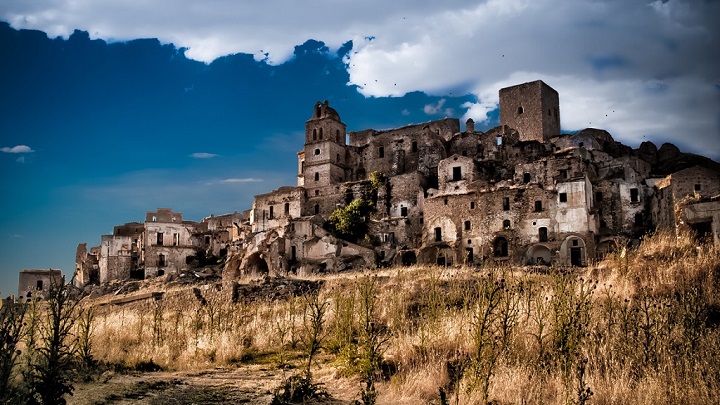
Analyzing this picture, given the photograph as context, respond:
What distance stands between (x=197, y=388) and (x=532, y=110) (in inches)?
2154

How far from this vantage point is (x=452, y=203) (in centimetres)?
4319

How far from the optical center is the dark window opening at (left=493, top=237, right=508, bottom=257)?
4103 cm

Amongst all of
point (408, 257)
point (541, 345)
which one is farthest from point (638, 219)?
point (541, 345)

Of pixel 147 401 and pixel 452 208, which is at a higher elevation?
pixel 452 208

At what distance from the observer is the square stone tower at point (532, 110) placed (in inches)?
2354

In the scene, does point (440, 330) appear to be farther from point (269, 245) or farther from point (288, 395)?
point (269, 245)

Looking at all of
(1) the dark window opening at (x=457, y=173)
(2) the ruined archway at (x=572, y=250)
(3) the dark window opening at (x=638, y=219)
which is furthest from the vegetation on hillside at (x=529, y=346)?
(1) the dark window opening at (x=457, y=173)

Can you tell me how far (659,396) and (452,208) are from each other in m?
34.9

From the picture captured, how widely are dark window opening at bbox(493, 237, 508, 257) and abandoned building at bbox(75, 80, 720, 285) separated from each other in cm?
7

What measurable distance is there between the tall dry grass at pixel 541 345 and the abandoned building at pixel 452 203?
17096 mm

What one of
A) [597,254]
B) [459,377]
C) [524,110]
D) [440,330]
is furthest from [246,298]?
[524,110]

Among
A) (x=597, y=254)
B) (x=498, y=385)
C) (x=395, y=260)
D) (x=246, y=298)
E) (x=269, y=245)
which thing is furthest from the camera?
(x=269, y=245)

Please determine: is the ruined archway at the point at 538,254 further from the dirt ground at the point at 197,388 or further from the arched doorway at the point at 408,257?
the dirt ground at the point at 197,388

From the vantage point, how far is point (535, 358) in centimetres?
1009
